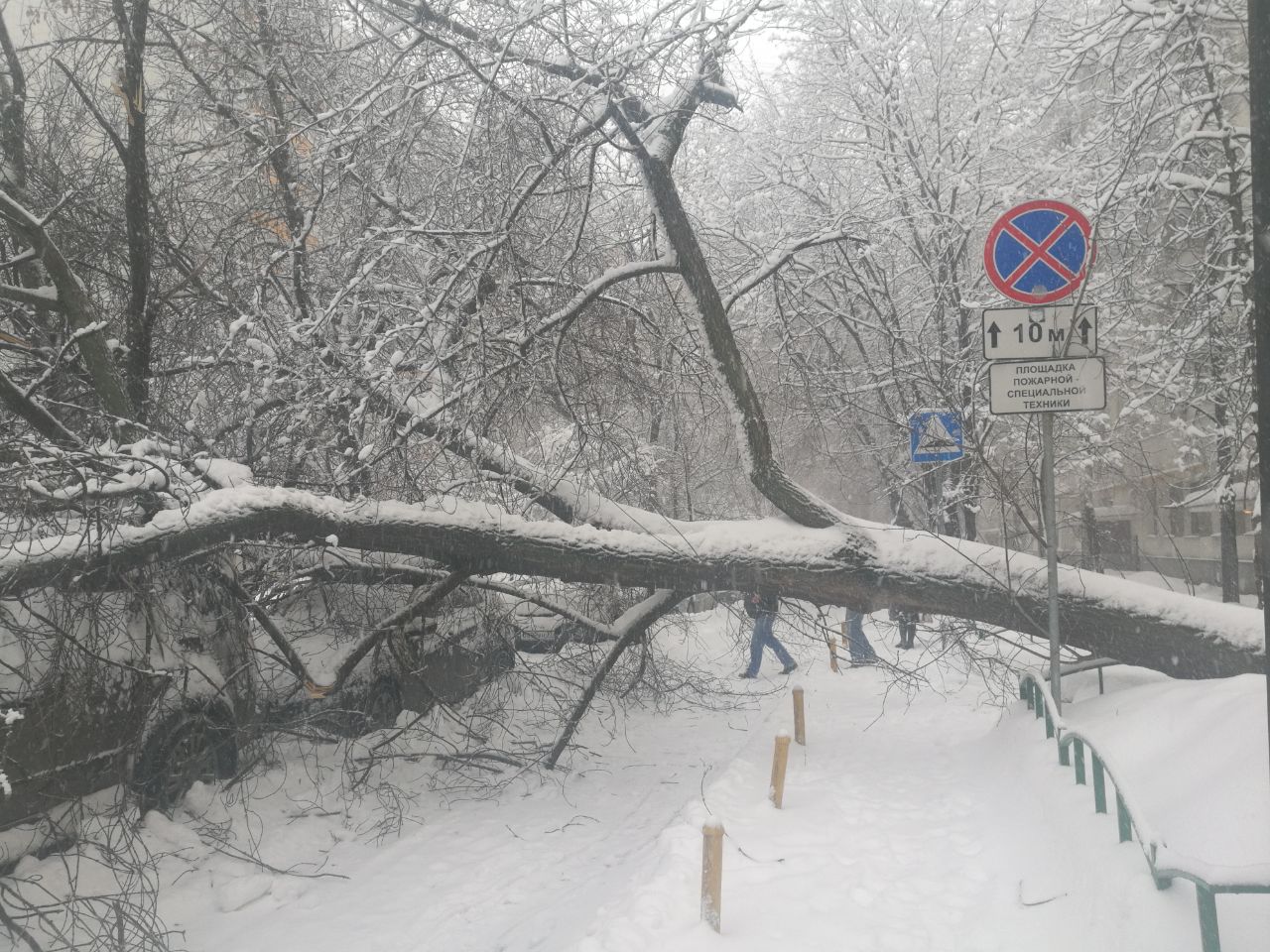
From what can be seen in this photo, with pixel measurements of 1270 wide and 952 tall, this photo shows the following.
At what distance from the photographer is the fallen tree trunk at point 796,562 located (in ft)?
20.4

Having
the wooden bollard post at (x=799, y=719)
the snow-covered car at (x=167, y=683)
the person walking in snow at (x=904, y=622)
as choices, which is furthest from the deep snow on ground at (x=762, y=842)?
the person walking in snow at (x=904, y=622)

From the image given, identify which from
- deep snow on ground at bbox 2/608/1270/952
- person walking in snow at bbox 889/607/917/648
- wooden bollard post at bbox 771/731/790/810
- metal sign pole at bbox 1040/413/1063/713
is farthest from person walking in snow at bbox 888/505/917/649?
metal sign pole at bbox 1040/413/1063/713

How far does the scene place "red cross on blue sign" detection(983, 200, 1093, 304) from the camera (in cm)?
564

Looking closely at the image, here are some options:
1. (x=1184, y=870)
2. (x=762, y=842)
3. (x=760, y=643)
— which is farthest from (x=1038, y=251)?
(x=760, y=643)

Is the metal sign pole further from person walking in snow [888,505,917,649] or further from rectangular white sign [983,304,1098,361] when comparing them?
person walking in snow [888,505,917,649]

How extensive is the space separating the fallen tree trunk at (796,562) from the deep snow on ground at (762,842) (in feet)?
1.71

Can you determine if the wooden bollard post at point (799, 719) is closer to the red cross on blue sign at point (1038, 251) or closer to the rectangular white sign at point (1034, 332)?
the rectangular white sign at point (1034, 332)

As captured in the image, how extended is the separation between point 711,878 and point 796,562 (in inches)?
107

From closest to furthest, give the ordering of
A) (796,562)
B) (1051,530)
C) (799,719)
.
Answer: (1051,530)
(796,562)
(799,719)

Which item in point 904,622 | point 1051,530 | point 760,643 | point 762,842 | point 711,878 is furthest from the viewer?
point 760,643

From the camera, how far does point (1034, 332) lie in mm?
5617

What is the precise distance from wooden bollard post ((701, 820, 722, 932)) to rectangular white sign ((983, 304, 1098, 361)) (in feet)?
Answer: 9.78

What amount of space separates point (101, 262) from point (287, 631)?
11.9 ft

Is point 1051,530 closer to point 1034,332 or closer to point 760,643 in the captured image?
point 1034,332
